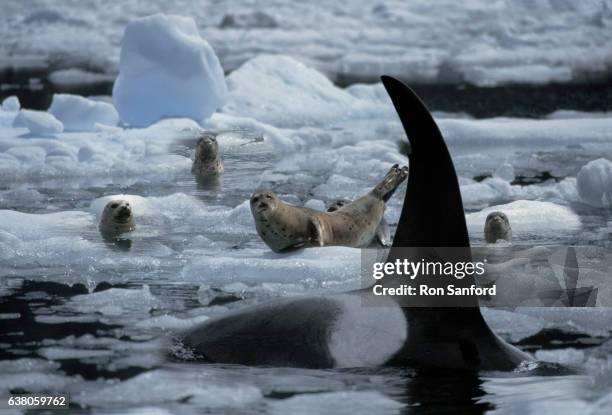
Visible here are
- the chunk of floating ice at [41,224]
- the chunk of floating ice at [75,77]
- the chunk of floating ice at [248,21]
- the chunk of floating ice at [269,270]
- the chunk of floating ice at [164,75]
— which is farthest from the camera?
the chunk of floating ice at [248,21]

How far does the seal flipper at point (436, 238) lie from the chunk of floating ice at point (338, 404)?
0.33 meters

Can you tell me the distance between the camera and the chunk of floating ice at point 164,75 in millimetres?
14102

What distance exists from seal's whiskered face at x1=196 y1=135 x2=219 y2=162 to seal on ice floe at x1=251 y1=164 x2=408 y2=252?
3.43m

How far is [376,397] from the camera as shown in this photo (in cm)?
427

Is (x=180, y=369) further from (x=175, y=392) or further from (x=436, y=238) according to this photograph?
(x=436, y=238)

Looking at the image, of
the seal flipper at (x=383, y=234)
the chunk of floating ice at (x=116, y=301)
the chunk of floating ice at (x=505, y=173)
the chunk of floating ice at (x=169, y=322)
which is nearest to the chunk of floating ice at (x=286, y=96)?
the chunk of floating ice at (x=505, y=173)

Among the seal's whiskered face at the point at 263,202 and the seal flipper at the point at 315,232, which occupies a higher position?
the seal's whiskered face at the point at 263,202

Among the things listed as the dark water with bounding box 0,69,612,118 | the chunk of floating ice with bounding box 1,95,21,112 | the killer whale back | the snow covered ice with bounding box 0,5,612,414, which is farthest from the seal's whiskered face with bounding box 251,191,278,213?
the dark water with bounding box 0,69,612,118

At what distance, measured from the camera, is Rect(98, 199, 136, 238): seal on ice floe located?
8398mm

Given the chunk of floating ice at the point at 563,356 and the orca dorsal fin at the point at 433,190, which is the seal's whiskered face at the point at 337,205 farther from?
the orca dorsal fin at the point at 433,190

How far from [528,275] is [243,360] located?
2272 millimetres

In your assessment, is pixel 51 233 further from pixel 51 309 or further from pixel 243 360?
pixel 243 360

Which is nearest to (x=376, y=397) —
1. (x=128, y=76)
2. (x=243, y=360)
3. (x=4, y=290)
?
(x=243, y=360)

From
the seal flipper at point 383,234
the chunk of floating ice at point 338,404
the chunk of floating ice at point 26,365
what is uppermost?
the seal flipper at point 383,234
